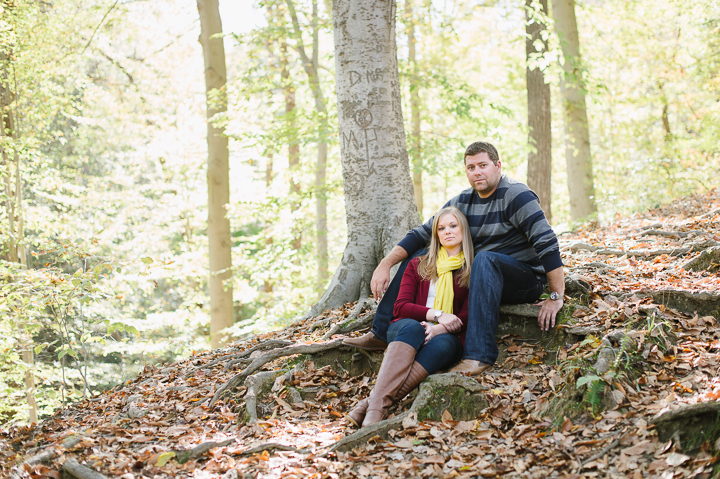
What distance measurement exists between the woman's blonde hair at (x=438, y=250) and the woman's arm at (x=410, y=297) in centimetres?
6

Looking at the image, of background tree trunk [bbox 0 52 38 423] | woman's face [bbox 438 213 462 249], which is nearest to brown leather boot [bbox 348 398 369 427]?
woman's face [bbox 438 213 462 249]

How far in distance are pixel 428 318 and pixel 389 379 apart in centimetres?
58

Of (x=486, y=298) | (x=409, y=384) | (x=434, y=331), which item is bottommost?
(x=409, y=384)

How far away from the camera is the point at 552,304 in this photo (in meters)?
3.70

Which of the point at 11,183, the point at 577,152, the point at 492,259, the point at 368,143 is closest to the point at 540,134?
the point at 577,152

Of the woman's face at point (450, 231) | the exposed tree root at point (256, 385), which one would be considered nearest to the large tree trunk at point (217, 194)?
the exposed tree root at point (256, 385)

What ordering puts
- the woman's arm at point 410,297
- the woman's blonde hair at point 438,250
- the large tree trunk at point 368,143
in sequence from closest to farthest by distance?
the woman's arm at point 410,297 → the woman's blonde hair at point 438,250 → the large tree trunk at point 368,143

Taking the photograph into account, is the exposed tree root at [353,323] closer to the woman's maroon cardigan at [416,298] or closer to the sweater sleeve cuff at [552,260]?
the woman's maroon cardigan at [416,298]

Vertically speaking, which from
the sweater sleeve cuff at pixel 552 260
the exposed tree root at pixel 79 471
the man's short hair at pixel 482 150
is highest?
the man's short hair at pixel 482 150

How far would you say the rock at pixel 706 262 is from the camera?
4.22m

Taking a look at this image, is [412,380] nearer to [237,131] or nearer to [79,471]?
[79,471]

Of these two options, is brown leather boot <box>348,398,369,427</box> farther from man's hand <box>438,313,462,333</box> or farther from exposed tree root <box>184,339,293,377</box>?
exposed tree root <box>184,339,293,377</box>

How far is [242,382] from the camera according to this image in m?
4.09

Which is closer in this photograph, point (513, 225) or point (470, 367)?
point (470, 367)
